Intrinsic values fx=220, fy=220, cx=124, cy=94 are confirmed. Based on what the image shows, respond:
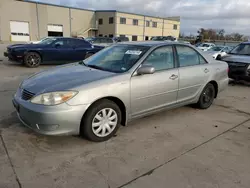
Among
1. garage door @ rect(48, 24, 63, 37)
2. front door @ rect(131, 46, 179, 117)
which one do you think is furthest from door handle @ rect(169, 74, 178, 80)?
garage door @ rect(48, 24, 63, 37)

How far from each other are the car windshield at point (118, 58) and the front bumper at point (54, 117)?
1026mm

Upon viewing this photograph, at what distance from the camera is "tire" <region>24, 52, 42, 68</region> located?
1016 cm

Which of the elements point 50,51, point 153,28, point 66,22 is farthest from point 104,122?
point 153,28

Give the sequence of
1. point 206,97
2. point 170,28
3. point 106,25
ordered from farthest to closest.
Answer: point 170,28 → point 106,25 → point 206,97

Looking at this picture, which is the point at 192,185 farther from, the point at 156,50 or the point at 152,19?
the point at 152,19

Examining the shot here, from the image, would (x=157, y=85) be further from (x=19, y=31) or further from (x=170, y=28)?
(x=170, y=28)

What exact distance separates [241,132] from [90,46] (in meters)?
9.73

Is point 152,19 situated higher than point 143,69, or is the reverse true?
point 152,19

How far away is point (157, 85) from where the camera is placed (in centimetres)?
375

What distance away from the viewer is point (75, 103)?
9.71 ft

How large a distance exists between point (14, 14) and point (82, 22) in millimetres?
14112

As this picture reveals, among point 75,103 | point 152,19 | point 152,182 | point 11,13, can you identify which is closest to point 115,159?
point 152,182

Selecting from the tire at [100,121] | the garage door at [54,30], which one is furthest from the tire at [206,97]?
the garage door at [54,30]

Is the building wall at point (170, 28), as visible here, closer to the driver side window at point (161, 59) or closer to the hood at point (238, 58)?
the hood at point (238, 58)
